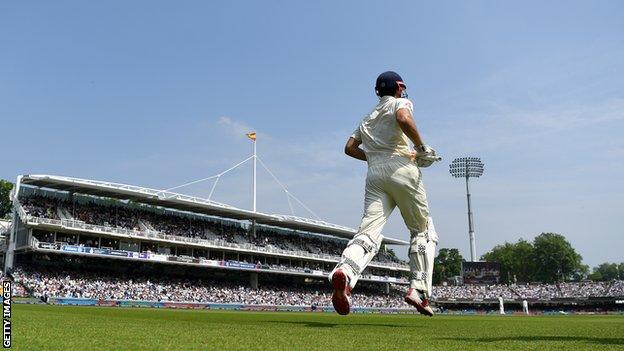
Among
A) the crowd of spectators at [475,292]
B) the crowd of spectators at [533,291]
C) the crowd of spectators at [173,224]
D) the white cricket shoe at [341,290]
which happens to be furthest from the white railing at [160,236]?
the white cricket shoe at [341,290]

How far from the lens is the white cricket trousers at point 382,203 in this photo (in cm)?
677

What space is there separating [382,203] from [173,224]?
48516 mm

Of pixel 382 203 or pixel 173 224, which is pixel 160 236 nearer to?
pixel 173 224

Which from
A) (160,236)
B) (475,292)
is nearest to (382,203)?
(160,236)

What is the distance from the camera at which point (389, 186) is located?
23.1ft

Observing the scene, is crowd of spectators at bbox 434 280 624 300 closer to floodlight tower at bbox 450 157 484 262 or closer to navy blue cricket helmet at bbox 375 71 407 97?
floodlight tower at bbox 450 157 484 262

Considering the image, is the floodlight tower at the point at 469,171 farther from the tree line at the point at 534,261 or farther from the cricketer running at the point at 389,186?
the cricketer running at the point at 389,186

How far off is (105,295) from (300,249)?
1085 inches

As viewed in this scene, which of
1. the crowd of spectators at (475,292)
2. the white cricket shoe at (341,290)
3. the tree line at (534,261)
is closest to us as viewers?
the white cricket shoe at (341,290)

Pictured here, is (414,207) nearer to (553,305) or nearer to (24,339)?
(24,339)

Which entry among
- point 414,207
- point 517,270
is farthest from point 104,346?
point 517,270

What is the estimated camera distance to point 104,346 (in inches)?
157

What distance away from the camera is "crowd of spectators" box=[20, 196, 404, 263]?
45.5 meters

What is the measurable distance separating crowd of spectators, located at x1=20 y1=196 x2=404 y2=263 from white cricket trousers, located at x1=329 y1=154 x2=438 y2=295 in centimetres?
4207
